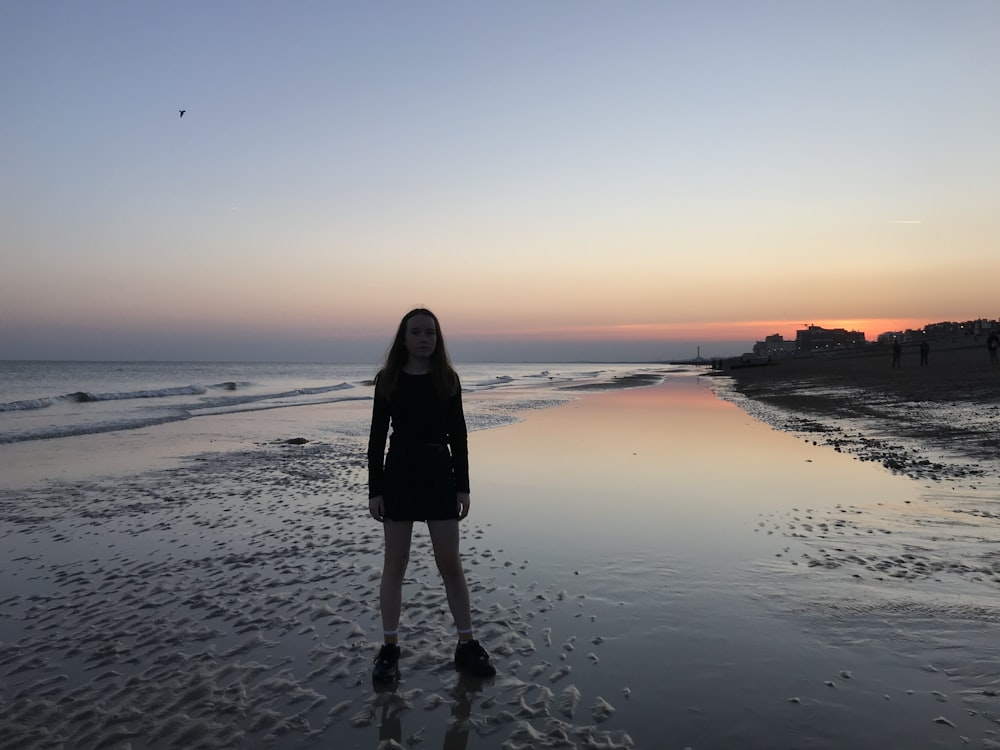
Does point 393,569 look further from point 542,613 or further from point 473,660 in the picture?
point 542,613

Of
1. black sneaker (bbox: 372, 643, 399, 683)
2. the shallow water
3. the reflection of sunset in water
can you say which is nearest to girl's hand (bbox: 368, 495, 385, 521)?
black sneaker (bbox: 372, 643, 399, 683)

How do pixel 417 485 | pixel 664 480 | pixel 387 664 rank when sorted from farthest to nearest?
pixel 664 480
pixel 417 485
pixel 387 664

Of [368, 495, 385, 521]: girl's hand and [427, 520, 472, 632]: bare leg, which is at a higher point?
[368, 495, 385, 521]: girl's hand

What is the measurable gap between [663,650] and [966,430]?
14.8 m

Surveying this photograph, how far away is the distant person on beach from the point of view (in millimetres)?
4621

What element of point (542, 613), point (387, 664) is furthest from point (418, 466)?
point (542, 613)

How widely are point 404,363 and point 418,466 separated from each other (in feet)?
2.65

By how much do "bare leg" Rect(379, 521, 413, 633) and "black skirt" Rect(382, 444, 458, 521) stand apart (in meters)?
0.10

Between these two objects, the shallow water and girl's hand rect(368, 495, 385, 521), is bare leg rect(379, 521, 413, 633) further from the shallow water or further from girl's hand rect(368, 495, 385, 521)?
the shallow water

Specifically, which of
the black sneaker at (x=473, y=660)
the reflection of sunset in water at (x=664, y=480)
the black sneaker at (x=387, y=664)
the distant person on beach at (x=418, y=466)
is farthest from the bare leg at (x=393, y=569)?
the reflection of sunset in water at (x=664, y=480)

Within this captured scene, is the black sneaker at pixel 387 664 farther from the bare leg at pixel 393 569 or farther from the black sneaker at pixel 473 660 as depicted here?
the black sneaker at pixel 473 660

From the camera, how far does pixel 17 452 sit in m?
16.8

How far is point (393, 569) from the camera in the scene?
4.70 m

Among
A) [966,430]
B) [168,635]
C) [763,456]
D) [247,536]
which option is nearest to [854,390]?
[966,430]
